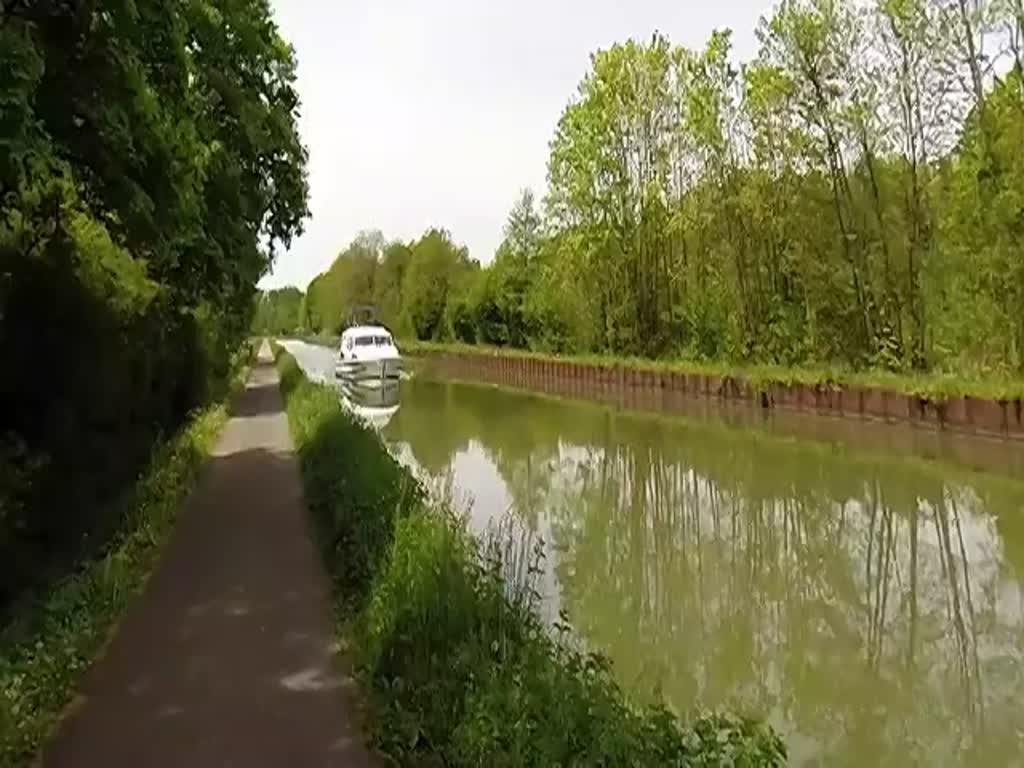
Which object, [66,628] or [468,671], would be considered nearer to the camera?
[468,671]

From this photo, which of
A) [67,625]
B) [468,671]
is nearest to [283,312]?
[67,625]

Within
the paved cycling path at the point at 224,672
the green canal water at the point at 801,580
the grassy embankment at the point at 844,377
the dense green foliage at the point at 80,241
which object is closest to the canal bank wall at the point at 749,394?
the grassy embankment at the point at 844,377

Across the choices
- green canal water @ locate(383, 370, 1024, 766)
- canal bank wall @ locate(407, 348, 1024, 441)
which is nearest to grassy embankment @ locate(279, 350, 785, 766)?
green canal water @ locate(383, 370, 1024, 766)

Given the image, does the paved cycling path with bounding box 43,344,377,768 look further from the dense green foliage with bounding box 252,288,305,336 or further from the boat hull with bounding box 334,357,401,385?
the dense green foliage with bounding box 252,288,305,336

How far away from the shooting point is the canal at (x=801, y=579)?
7805mm

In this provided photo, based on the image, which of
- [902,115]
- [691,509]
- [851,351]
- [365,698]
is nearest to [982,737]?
[365,698]

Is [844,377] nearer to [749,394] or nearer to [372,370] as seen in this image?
[749,394]

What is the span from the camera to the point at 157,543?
10961mm

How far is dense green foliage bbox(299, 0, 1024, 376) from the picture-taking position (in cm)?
2491

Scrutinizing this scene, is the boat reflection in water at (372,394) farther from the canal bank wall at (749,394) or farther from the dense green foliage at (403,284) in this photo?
the dense green foliage at (403,284)

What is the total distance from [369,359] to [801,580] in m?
36.6

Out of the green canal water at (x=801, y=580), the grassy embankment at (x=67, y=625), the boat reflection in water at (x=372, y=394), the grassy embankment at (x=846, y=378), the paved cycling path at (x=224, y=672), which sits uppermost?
the grassy embankment at (x=846, y=378)

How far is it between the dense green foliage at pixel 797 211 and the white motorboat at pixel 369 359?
819 centimetres

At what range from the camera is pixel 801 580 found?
11836mm
